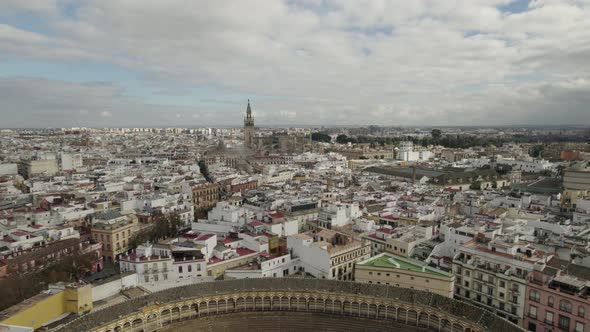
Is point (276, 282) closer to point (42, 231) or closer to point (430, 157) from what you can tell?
point (42, 231)

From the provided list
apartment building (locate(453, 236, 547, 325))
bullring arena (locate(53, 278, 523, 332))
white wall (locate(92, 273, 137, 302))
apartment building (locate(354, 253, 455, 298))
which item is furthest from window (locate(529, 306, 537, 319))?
white wall (locate(92, 273, 137, 302))

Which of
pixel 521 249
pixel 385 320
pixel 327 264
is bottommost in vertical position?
pixel 385 320

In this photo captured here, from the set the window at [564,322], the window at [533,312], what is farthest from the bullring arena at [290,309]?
the window at [564,322]

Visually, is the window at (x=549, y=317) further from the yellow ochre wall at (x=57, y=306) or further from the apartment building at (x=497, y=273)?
the yellow ochre wall at (x=57, y=306)

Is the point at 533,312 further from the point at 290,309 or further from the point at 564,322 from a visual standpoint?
the point at 290,309

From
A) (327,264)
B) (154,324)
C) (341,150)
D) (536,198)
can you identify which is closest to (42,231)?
(154,324)

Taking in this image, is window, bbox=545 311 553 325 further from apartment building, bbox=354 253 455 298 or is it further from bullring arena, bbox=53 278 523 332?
apartment building, bbox=354 253 455 298
